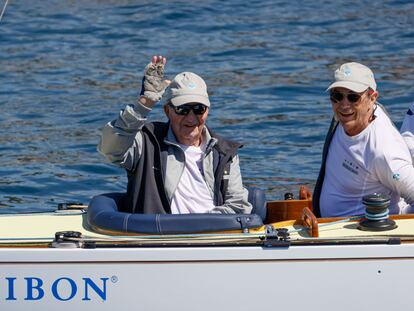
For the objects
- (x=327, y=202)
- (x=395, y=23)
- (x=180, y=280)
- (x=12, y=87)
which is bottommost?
(x=180, y=280)

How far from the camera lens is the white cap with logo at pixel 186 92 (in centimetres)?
601

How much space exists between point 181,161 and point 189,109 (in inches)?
12.4

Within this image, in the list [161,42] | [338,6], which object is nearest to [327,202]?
[161,42]

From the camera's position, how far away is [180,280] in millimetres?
5699

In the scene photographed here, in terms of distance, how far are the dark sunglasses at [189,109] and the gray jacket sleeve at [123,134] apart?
0.26 m

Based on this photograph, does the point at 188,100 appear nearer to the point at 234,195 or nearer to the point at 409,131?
the point at 234,195

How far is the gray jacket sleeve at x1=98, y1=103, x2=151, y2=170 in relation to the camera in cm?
581

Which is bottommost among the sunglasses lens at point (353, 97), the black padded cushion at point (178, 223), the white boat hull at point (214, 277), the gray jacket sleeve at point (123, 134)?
the white boat hull at point (214, 277)

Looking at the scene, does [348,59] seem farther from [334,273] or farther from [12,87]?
[334,273]

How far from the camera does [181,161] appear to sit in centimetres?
617

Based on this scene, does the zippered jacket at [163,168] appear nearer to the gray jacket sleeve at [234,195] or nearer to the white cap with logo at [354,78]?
the gray jacket sleeve at [234,195]

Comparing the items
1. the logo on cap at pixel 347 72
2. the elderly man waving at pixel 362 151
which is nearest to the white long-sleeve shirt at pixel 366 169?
the elderly man waving at pixel 362 151

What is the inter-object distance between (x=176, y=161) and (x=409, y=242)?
134 centimetres

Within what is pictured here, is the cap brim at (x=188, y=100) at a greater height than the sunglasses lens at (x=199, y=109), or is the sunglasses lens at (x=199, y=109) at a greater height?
the cap brim at (x=188, y=100)
